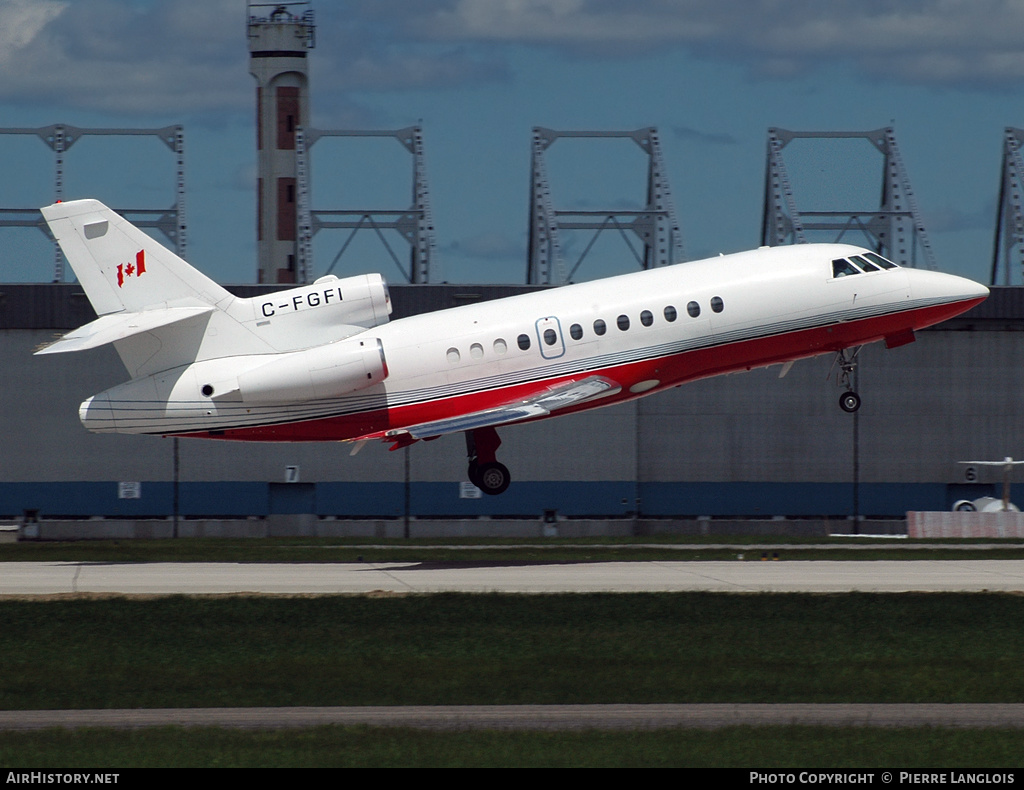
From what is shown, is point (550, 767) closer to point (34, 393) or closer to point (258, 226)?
point (34, 393)

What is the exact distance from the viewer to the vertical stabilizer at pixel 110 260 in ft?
109

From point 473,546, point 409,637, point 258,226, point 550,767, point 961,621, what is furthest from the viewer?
point 258,226

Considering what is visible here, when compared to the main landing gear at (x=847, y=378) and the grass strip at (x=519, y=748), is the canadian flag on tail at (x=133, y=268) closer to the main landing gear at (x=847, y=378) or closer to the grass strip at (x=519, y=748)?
the main landing gear at (x=847, y=378)

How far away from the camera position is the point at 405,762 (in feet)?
44.8

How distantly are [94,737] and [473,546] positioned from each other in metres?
35.4

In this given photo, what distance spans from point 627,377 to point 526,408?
111 inches

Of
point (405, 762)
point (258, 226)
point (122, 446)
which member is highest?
point (258, 226)

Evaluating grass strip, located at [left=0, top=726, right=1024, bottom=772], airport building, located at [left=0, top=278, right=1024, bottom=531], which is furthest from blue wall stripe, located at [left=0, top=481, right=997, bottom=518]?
grass strip, located at [left=0, top=726, right=1024, bottom=772]

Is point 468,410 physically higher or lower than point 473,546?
higher

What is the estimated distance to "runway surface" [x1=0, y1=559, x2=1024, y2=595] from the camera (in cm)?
2739

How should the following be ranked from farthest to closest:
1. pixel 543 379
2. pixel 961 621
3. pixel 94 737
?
pixel 543 379 → pixel 961 621 → pixel 94 737

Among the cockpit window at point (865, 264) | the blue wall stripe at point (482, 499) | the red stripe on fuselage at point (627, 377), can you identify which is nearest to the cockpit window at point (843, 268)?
the cockpit window at point (865, 264)

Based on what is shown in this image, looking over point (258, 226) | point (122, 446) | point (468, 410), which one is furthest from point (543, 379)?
point (258, 226)

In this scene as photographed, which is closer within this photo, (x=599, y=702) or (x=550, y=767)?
(x=550, y=767)
